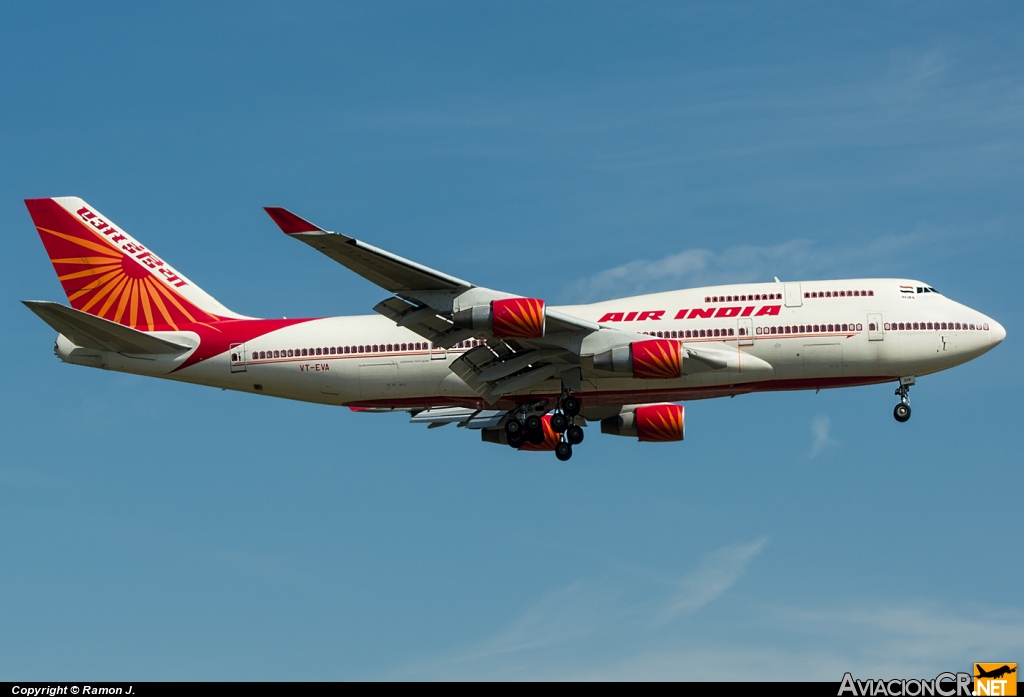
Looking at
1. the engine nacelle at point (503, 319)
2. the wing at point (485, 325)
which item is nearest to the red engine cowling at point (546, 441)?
the wing at point (485, 325)

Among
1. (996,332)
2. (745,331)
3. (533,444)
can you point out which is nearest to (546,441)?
(533,444)

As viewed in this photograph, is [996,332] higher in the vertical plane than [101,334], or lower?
higher

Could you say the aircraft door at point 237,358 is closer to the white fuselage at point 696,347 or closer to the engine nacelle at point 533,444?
the white fuselage at point 696,347

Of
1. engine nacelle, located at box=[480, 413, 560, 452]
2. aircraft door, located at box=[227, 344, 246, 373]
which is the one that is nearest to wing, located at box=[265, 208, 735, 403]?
engine nacelle, located at box=[480, 413, 560, 452]

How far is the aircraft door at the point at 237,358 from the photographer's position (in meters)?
52.2

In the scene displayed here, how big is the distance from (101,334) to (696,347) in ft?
72.0

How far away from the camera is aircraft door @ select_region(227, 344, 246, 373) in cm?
5222

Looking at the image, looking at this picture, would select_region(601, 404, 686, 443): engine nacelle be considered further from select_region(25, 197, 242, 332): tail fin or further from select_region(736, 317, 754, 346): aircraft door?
select_region(25, 197, 242, 332): tail fin

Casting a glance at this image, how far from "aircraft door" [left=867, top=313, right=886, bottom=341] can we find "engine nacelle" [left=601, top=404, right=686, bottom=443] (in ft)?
30.4

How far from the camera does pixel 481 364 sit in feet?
164

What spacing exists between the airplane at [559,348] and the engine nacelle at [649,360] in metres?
0.05

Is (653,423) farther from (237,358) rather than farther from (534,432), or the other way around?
(237,358)

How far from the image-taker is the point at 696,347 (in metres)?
49.8

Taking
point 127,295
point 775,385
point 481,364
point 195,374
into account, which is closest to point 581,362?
point 481,364
